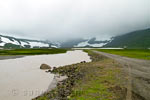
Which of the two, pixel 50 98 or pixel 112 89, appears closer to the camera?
pixel 50 98

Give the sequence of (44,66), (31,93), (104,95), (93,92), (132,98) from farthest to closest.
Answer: (44,66) → (31,93) → (93,92) → (104,95) → (132,98)

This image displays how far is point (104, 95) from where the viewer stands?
36.4 ft

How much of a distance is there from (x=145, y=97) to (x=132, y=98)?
1.18 m

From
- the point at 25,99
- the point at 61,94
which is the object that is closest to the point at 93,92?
the point at 61,94

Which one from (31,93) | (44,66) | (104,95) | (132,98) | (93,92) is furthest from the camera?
(44,66)

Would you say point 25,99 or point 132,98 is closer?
point 132,98

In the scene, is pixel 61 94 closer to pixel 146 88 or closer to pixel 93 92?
pixel 93 92

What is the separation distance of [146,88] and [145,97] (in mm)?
2449

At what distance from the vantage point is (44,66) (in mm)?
30891

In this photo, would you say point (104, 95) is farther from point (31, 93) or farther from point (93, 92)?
point (31, 93)

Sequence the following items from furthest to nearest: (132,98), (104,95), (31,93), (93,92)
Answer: (31,93) < (93,92) < (104,95) < (132,98)

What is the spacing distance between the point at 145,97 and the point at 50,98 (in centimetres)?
811

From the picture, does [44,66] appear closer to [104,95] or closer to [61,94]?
[61,94]

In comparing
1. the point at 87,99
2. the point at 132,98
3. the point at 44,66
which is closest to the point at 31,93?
the point at 87,99
